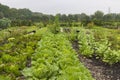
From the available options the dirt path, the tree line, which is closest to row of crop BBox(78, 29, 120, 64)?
the dirt path

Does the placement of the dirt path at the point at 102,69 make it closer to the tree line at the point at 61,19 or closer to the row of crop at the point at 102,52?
the row of crop at the point at 102,52

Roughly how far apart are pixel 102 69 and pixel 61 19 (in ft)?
168

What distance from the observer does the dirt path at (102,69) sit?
11008mm

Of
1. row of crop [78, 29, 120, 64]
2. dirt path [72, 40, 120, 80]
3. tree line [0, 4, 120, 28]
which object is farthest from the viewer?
tree line [0, 4, 120, 28]

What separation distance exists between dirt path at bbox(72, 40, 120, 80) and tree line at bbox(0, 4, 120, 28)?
13.8 metres

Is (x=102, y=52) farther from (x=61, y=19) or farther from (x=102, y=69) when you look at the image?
(x=61, y=19)

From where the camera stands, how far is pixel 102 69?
12.1 m

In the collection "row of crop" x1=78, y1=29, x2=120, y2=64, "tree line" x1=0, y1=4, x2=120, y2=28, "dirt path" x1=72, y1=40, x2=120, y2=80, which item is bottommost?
"tree line" x1=0, y1=4, x2=120, y2=28

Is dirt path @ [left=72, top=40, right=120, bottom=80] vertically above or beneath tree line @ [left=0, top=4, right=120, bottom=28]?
above

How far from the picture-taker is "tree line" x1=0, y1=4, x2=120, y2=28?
153 feet

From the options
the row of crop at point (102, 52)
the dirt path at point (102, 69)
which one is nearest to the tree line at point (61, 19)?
the row of crop at point (102, 52)

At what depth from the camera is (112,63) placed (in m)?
12.6

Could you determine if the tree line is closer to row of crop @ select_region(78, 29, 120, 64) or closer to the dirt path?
row of crop @ select_region(78, 29, 120, 64)

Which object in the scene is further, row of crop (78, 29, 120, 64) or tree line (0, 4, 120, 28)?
tree line (0, 4, 120, 28)
